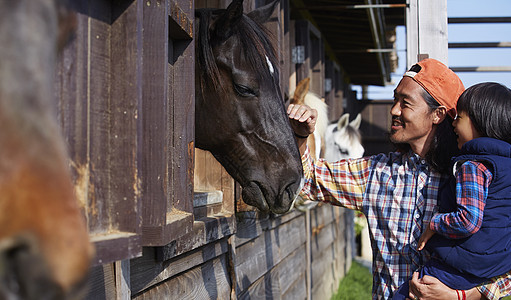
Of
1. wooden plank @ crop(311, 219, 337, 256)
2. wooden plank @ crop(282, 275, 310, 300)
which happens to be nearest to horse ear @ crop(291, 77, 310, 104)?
wooden plank @ crop(282, 275, 310, 300)

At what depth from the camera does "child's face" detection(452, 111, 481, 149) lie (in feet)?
7.08

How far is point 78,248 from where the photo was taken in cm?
52

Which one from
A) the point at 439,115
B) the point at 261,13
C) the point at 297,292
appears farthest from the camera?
the point at 297,292

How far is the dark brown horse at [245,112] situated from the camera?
2.22 m

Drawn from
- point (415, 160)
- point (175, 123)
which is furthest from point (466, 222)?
point (175, 123)

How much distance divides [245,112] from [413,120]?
73cm

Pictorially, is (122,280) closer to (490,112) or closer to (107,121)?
(107,121)

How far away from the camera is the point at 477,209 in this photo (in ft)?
6.44

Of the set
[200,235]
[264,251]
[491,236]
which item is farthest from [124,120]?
[264,251]

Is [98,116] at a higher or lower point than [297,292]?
higher

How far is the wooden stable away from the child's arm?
37.4 inches

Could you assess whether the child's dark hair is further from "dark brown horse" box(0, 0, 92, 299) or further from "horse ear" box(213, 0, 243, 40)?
"dark brown horse" box(0, 0, 92, 299)

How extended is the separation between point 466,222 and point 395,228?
405 millimetres

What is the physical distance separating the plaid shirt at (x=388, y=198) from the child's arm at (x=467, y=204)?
226mm
